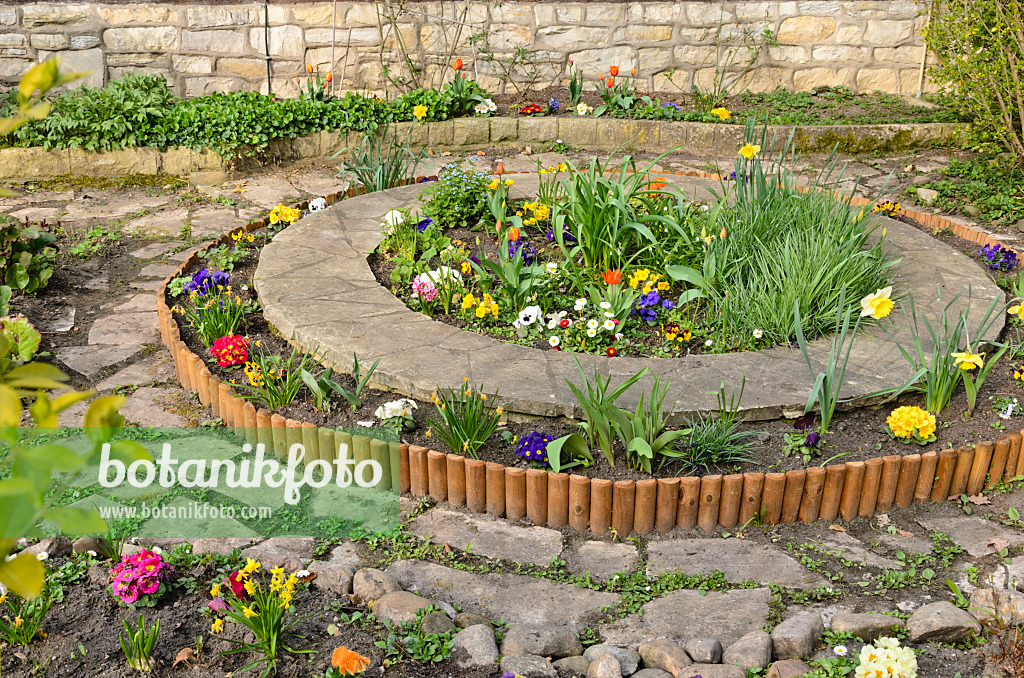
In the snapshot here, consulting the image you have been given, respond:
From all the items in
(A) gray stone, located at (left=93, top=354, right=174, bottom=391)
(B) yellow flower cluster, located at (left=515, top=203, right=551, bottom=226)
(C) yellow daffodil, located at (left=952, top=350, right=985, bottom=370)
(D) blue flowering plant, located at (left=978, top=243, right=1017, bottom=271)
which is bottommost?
(A) gray stone, located at (left=93, top=354, right=174, bottom=391)

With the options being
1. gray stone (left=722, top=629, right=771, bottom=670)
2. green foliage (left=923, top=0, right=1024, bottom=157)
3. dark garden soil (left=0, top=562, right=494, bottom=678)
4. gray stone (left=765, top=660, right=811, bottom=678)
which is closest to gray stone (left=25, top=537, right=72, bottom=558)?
dark garden soil (left=0, top=562, right=494, bottom=678)

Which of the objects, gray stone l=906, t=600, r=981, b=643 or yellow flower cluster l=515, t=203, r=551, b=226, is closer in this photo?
gray stone l=906, t=600, r=981, b=643

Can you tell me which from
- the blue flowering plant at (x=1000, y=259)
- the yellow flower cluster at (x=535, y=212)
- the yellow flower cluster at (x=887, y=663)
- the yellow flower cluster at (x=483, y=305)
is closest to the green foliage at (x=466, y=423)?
the yellow flower cluster at (x=483, y=305)

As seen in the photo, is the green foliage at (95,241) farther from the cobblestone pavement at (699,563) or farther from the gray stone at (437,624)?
the gray stone at (437,624)

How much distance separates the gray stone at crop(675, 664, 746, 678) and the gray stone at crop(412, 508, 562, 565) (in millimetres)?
619

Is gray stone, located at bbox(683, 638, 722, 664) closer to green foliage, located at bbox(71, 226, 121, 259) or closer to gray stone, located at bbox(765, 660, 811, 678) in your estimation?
gray stone, located at bbox(765, 660, 811, 678)

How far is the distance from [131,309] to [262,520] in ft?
6.45

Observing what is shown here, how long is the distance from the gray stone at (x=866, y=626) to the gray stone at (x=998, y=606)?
9.0 inches

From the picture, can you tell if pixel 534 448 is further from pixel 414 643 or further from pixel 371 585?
pixel 414 643

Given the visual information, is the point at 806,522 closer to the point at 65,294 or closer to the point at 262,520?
the point at 262,520

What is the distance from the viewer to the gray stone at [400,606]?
2.36 meters

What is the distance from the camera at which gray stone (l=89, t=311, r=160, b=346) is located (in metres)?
4.07

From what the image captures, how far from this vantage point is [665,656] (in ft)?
7.47

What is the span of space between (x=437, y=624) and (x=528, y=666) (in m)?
0.26
